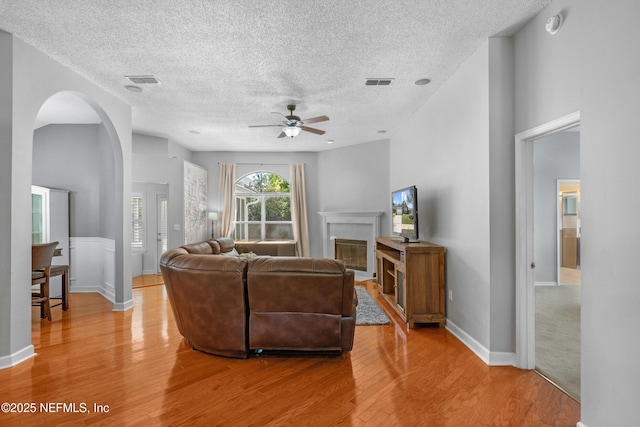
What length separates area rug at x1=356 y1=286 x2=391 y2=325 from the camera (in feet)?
12.9

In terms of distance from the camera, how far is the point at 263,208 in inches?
313

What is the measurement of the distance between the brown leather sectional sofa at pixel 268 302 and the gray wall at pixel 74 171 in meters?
3.55

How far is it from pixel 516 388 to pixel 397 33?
309cm

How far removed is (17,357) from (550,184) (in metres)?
7.80

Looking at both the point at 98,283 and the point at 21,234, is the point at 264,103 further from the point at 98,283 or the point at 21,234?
the point at 98,283

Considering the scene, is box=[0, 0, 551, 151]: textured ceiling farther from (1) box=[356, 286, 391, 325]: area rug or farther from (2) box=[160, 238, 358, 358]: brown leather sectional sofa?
(1) box=[356, 286, 391, 325]: area rug

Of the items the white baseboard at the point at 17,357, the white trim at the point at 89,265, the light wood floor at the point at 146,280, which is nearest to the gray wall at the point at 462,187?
the white baseboard at the point at 17,357

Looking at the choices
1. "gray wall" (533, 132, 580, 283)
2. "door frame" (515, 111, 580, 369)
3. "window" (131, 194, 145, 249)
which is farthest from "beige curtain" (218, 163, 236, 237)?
"gray wall" (533, 132, 580, 283)

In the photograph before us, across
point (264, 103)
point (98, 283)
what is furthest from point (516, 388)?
point (98, 283)

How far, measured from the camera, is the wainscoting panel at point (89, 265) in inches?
208

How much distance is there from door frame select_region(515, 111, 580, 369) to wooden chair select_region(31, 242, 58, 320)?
5155 mm

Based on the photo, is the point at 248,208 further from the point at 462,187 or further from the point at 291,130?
the point at 462,187

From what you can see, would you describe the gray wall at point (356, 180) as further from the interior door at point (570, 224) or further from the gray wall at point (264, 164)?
the interior door at point (570, 224)

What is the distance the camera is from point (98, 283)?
5.41 metres
